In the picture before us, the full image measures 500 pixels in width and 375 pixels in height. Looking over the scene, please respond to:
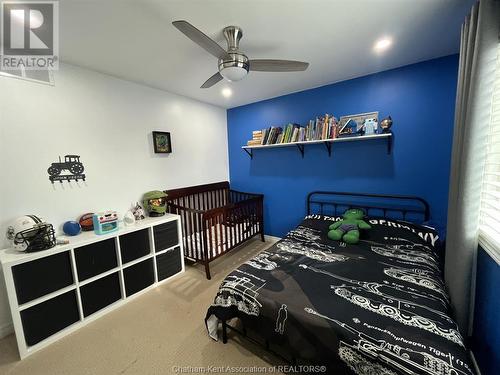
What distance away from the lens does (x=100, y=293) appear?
198 cm

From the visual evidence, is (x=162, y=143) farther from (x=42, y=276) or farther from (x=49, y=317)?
(x=49, y=317)

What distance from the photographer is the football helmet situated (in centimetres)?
162

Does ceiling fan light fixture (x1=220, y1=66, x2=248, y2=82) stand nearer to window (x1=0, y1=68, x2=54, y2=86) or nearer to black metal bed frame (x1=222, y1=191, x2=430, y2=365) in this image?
window (x1=0, y1=68, x2=54, y2=86)

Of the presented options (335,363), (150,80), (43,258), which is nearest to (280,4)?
(150,80)

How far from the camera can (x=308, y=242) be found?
2.21 m

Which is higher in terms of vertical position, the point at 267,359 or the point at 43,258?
the point at 43,258

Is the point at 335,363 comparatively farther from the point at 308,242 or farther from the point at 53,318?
the point at 53,318

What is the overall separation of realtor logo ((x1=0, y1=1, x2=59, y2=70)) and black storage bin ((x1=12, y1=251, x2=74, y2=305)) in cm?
161

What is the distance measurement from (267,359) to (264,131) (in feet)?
8.75

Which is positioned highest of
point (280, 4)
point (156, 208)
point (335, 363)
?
point (280, 4)

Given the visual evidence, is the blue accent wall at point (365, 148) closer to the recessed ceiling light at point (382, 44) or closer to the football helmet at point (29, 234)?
the recessed ceiling light at point (382, 44)

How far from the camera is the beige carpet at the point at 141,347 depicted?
147 cm

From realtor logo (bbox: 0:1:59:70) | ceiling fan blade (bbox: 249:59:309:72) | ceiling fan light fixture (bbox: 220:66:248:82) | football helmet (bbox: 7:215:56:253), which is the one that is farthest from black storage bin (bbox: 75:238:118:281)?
ceiling fan blade (bbox: 249:59:309:72)

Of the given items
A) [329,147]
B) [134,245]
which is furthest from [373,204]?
[134,245]
